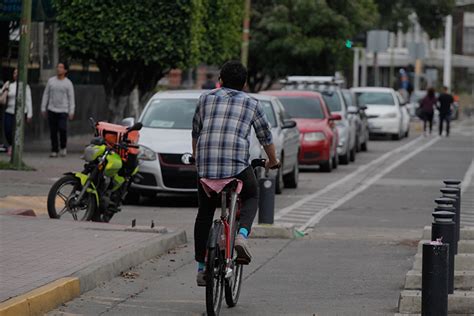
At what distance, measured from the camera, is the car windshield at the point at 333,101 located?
30406 millimetres

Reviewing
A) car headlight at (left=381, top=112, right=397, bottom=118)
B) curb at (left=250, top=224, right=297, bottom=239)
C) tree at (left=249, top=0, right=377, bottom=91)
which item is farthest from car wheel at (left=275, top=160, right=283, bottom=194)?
tree at (left=249, top=0, right=377, bottom=91)

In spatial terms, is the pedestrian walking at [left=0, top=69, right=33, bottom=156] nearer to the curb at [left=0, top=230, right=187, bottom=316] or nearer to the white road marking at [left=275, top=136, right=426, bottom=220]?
the white road marking at [left=275, top=136, right=426, bottom=220]

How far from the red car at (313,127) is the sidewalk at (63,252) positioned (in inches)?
478

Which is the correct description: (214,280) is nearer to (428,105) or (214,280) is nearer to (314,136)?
(314,136)

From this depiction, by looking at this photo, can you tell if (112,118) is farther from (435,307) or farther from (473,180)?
(435,307)

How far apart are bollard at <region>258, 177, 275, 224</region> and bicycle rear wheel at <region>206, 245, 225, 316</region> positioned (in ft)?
17.2

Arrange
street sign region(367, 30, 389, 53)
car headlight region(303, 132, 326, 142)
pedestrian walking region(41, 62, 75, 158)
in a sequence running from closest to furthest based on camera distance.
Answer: pedestrian walking region(41, 62, 75, 158) → car headlight region(303, 132, 326, 142) → street sign region(367, 30, 389, 53)

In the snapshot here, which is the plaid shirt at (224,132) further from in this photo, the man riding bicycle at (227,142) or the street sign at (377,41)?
the street sign at (377,41)

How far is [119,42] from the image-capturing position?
87.9 ft

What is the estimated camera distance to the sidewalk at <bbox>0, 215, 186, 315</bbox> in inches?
374

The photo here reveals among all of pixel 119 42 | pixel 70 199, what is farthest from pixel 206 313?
pixel 119 42

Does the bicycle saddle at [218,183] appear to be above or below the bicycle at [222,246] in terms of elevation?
above

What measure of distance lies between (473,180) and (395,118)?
18166 mm

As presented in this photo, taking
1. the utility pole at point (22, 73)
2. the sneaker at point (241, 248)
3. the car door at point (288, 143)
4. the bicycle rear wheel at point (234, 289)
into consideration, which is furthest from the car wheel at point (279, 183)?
the sneaker at point (241, 248)
